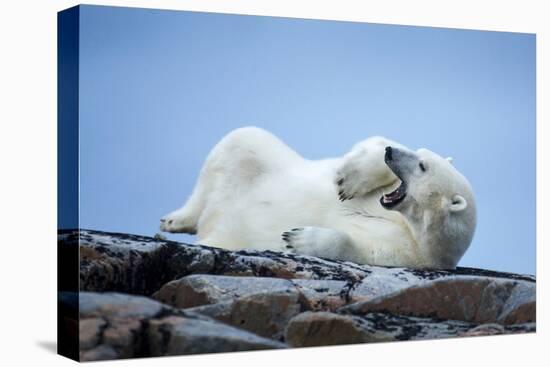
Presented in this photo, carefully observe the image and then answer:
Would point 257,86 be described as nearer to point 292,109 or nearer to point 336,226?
point 292,109

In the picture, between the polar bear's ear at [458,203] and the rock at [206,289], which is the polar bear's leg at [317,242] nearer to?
the rock at [206,289]

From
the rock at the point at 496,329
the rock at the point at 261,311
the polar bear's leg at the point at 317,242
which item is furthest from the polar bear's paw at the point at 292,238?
the rock at the point at 496,329

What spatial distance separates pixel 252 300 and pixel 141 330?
0.97 meters

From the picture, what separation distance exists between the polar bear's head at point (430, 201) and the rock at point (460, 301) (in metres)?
0.29

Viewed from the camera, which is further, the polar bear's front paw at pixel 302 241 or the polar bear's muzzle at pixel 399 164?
the polar bear's muzzle at pixel 399 164

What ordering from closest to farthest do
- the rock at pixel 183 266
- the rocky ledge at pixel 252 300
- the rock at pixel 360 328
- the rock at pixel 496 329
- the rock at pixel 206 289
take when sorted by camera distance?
the rocky ledge at pixel 252 300 < the rock at pixel 183 266 < the rock at pixel 206 289 < the rock at pixel 360 328 < the rock at pixel 496 329

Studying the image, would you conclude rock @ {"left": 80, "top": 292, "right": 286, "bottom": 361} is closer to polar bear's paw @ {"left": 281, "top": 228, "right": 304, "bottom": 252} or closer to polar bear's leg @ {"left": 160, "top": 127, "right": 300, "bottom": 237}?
polar bear's leg @ {"left": 160, "top": 127, "right": 300, "bottom": 237}

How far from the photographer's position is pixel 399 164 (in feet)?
31.6

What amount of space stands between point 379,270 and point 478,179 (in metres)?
1.39

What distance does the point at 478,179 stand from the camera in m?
10.1

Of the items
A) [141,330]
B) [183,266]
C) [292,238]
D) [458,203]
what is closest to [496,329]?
[458,203]

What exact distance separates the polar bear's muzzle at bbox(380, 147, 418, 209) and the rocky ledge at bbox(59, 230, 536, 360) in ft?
2.10

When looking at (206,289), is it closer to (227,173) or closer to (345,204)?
(227,173)

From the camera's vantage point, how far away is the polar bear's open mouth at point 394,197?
9.68 m
